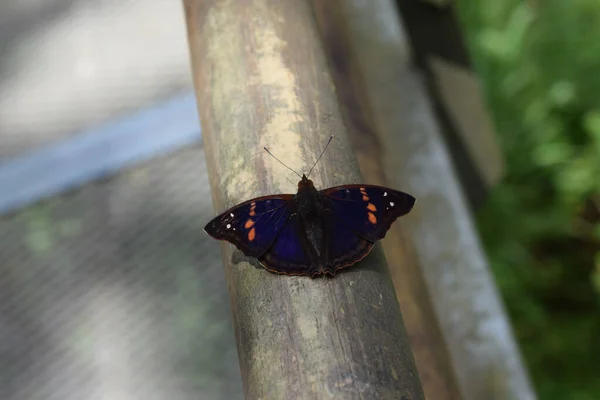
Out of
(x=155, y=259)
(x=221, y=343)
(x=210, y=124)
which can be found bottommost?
(x=221, y=343)

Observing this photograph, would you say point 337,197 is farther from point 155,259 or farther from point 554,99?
point 554,99

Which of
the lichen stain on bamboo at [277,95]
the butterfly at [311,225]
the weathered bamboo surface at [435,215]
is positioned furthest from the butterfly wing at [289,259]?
the weathered bamboo surface at [435,215]

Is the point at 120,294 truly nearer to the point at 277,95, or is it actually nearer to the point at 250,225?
the point at 250,225

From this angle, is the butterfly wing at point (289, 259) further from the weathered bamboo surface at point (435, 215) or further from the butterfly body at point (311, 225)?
the weathered bamboo surface at point (435, 215)

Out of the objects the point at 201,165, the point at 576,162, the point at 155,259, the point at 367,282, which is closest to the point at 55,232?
the point at 155,259

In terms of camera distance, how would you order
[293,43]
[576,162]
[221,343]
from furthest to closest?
1. [576,162]
2. [221,343]
3. [293,43]

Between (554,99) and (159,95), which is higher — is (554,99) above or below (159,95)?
below

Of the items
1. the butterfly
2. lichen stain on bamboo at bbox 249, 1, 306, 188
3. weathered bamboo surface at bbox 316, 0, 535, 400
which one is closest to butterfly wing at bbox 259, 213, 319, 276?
the butterfly
